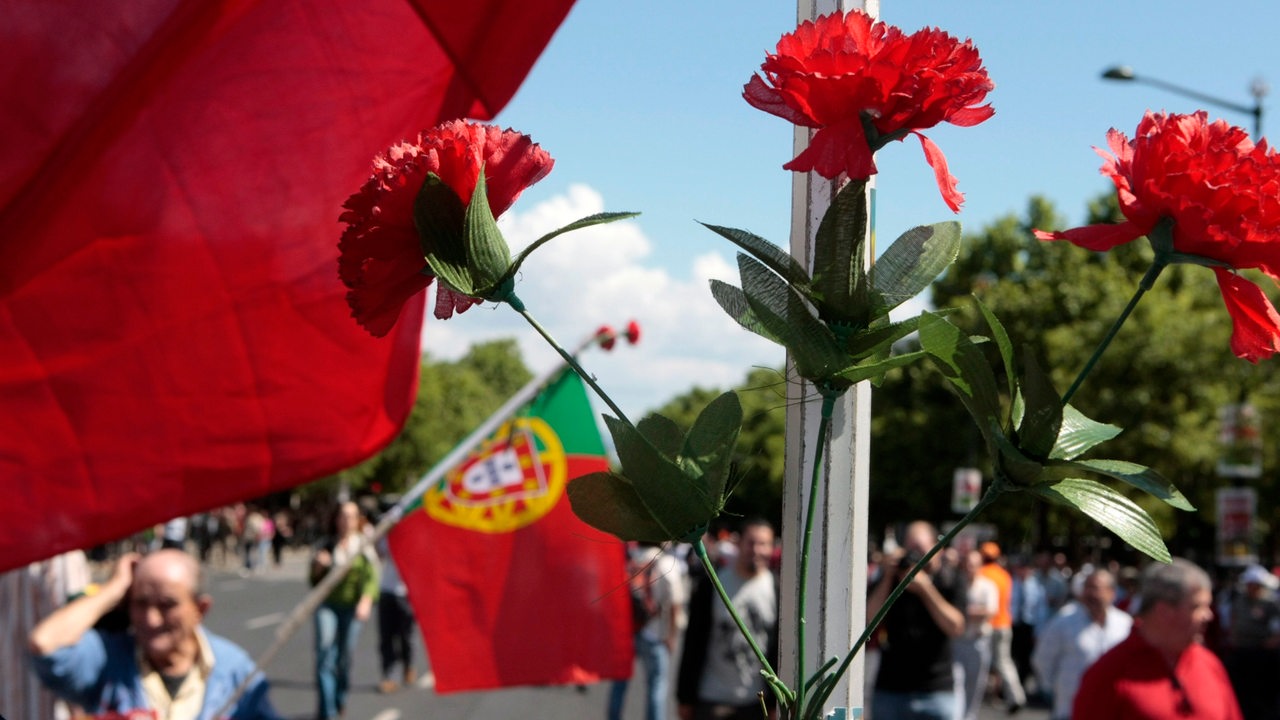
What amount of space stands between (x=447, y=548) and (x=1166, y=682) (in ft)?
9.79

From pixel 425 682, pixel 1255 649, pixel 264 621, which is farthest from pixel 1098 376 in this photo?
pixel 425 682

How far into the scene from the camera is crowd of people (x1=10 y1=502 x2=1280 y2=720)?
3.51m

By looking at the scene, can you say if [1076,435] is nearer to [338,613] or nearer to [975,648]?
[975,648]

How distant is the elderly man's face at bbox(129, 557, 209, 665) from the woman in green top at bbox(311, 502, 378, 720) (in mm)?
7061

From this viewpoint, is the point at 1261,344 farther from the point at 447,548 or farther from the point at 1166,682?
the point at 447,548

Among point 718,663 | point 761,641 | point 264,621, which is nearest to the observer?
point 718,663

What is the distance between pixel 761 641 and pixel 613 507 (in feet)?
19.3

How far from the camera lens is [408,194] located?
3.96ft

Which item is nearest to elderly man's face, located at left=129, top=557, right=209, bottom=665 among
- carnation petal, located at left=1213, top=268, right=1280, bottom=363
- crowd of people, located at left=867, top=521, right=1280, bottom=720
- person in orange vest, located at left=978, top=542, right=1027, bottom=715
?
crowd of people, located at left=867, top=521, right=1280, bottom=720

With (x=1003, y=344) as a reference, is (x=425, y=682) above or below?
below

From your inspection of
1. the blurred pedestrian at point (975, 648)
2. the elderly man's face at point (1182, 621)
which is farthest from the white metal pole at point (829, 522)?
the blurred pedestrian at point (975, 648)

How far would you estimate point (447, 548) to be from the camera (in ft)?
20.1

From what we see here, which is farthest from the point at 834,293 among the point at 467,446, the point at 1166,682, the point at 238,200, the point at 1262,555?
the point at 1262,555

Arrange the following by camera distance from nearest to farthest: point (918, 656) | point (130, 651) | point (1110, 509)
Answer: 1. point (1110, 509)
2. point (130, 651)
3. point (918, 656)
